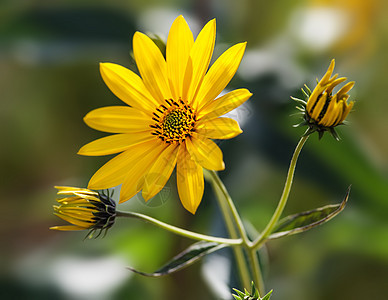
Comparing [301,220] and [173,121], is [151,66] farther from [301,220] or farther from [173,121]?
[301,220]

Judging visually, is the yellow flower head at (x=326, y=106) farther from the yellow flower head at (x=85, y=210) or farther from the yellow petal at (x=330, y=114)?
the yellow flower head at (x=85, y=210)

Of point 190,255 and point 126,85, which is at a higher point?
point 126,85

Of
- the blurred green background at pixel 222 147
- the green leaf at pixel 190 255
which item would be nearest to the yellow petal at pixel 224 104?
the green leaf at pixel 190 255

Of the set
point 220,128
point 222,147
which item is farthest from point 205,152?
point 222,147

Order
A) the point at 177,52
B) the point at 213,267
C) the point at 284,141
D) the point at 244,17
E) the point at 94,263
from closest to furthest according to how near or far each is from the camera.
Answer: the point at 177,52 → the point at 213,267 → the point at 284,141 → the point at 94,263 → the point at 244,17

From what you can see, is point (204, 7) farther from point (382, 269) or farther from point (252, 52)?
point (382, 269)

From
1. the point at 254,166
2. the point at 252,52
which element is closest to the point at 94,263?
the point at 254,166
